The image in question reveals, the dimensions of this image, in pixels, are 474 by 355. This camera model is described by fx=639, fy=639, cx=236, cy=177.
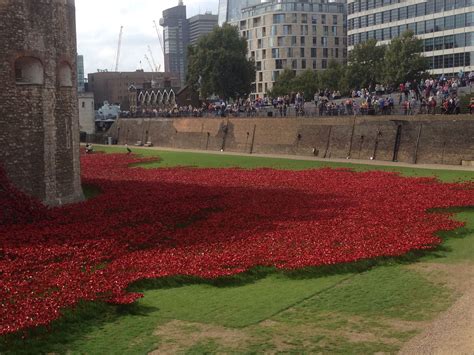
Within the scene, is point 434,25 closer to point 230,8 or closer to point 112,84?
point 230,8

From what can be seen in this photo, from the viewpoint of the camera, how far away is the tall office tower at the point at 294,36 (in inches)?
4301

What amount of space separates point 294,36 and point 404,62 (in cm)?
5847

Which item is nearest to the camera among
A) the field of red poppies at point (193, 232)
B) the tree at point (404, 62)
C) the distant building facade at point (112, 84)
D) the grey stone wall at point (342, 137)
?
the field of red poppies at point (193, 232)

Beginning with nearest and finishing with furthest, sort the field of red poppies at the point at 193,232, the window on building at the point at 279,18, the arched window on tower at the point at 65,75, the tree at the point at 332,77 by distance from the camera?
the field of red poppies at the point at 193,232, the arched window on tower at the point at 65,75, the tree at the point at 332,77, the window on building at the point at 279,18

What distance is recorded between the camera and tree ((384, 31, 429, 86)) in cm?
5312

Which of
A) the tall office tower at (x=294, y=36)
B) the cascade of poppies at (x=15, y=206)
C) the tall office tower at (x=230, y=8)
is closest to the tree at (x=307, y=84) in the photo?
the tall office tower at (x=294, y=36)

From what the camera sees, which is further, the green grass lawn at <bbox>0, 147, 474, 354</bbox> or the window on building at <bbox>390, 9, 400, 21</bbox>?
the window on building at <bbox>390, 9, 400, 21</bbox>

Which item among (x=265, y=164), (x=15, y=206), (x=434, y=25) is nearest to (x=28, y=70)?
(x=15, y=206)

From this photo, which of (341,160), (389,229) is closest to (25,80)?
(389,229)

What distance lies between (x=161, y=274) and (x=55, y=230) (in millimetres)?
5497

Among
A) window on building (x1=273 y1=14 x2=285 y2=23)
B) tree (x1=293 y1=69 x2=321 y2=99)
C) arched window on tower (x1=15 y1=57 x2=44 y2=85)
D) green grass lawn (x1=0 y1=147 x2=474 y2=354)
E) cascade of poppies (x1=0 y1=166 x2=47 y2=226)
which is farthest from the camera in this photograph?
window on building (x1=273 y1=14 x2=285 y2=23)

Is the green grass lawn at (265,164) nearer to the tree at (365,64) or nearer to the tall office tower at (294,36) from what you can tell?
the tree at (365,64)

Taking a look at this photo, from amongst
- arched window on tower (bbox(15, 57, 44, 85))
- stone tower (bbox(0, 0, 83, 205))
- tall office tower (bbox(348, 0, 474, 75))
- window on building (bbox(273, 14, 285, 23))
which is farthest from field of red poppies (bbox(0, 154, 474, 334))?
Answer: window on building (bbox(273, 14, 285, 23))

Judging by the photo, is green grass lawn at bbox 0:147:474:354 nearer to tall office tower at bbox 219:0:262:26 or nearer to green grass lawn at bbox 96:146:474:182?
green grass lawn at bbox 96:146:474:182
